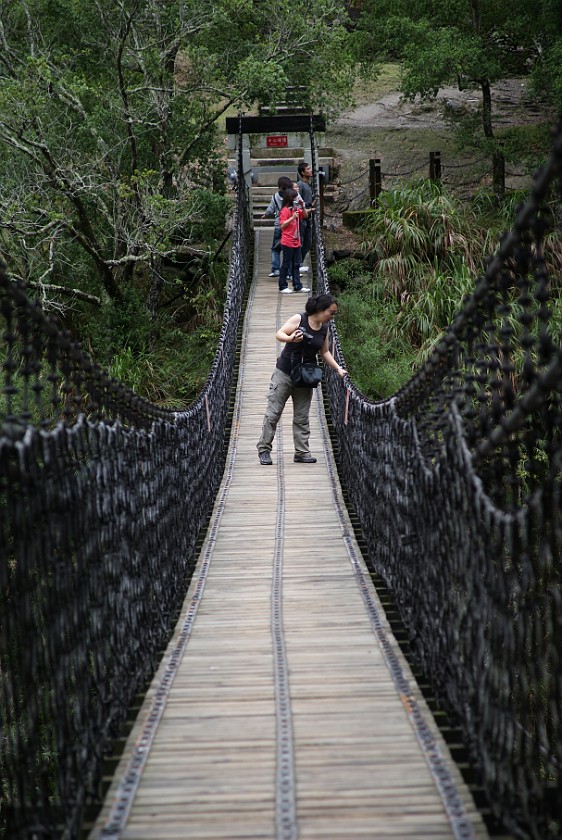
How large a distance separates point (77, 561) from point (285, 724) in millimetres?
743

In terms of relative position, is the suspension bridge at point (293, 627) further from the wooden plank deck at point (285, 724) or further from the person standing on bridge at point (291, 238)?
the person standing on bridge at point (291, 238)

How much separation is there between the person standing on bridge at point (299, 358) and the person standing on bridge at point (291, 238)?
3777 mm

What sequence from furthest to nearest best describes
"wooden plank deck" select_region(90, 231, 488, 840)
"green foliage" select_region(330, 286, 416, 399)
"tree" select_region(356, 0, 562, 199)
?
"tree" select_region(356, 0, 562, 199), "green foliage" select_region(330, 286, 416, 399), "wooden plank deck" select_region(90, 231, 488, 840)

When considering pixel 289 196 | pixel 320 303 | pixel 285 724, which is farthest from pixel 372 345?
pixel 285 724

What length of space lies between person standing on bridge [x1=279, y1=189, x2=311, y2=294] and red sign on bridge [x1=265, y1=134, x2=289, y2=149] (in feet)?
13.5

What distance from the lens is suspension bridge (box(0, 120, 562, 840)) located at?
7.56 feet

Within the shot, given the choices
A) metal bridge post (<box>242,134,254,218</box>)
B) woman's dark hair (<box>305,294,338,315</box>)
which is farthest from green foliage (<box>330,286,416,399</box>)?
woman's dark hair (<box>305,294,338,315</box>)

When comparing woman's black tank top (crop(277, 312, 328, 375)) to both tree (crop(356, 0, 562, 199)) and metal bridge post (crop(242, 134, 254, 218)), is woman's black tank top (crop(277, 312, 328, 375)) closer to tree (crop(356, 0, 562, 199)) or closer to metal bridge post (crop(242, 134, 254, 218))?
tree (crop(356, 0, 562, 199))

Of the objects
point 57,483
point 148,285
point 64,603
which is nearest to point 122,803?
point 64,603

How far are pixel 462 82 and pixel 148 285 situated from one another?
4.99m

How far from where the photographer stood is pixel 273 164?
15023 millimetres

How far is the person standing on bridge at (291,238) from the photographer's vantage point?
9.72 m

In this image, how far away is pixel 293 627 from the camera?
12.2ft

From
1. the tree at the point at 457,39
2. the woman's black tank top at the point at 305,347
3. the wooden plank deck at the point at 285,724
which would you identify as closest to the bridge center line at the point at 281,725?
the wooden plank deck at the point at 285,724
